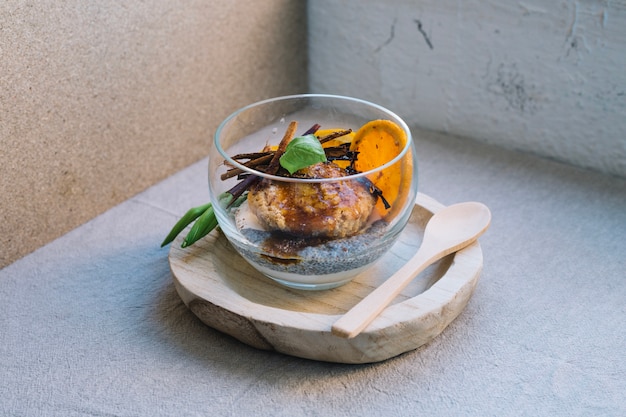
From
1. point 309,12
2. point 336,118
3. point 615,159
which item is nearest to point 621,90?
point 615,159

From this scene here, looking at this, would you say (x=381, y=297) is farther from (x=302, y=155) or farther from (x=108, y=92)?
(x=108, y=92)

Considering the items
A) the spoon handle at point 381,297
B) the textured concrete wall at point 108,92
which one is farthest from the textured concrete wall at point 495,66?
the spoon handle at point 381,297

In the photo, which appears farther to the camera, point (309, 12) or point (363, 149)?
point (309, 12)

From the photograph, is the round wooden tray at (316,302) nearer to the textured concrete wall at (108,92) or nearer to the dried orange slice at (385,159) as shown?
the dried orange slice at (385,159)

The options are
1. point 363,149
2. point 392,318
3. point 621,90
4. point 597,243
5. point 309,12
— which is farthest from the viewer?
point 309,12

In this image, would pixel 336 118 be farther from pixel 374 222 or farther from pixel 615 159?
pixel 615 159

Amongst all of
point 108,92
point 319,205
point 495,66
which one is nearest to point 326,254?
point 319,205

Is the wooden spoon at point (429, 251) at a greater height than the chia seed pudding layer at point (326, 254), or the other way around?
the chia seed pudding layer at point (326, 254)

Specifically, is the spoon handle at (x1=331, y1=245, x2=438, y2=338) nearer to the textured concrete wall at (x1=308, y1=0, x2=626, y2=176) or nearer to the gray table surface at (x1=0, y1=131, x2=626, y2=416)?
the gray table surface at (x1=0, y1=131, x2=626, y2=416)
